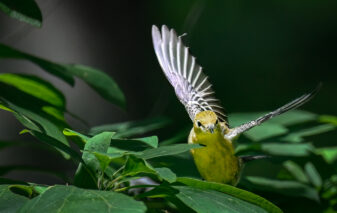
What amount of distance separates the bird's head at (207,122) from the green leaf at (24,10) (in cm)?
70

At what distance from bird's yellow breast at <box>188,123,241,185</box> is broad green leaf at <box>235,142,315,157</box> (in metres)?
0.08

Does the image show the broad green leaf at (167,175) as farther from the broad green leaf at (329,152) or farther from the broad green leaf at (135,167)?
the broad green leaf at (329,152)

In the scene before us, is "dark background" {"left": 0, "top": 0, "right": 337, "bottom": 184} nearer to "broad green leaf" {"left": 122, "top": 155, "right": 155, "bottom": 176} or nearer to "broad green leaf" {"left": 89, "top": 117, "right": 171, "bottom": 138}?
"broad green leaf" {"left": 89, "top": 117, "right": 171, "bottom": 138}

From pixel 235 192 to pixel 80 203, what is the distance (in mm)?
433

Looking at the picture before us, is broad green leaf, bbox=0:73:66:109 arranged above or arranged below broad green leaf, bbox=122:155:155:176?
above

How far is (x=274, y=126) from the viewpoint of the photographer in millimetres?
2387

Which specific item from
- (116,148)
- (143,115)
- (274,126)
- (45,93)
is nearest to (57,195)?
(116,148)

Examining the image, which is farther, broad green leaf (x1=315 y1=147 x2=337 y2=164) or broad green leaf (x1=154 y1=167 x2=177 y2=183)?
broad green leaf (x1=315 y1=147 x2=337 y2=164)

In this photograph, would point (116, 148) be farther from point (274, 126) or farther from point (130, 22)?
point (130, 22)

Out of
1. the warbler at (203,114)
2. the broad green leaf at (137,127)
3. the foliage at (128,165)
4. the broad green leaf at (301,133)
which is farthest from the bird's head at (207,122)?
the broad green leaf at (301,133)

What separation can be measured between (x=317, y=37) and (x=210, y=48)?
4.83ft

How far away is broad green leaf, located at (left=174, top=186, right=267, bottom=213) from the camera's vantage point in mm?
1221

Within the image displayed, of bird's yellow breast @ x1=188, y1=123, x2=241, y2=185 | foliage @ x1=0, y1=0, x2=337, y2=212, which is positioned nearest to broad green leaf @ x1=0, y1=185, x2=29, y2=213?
foliage @ x1=0, y1=0, x2=337, y2=212

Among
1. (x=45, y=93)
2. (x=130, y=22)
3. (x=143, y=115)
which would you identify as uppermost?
(x=130, y=22)
